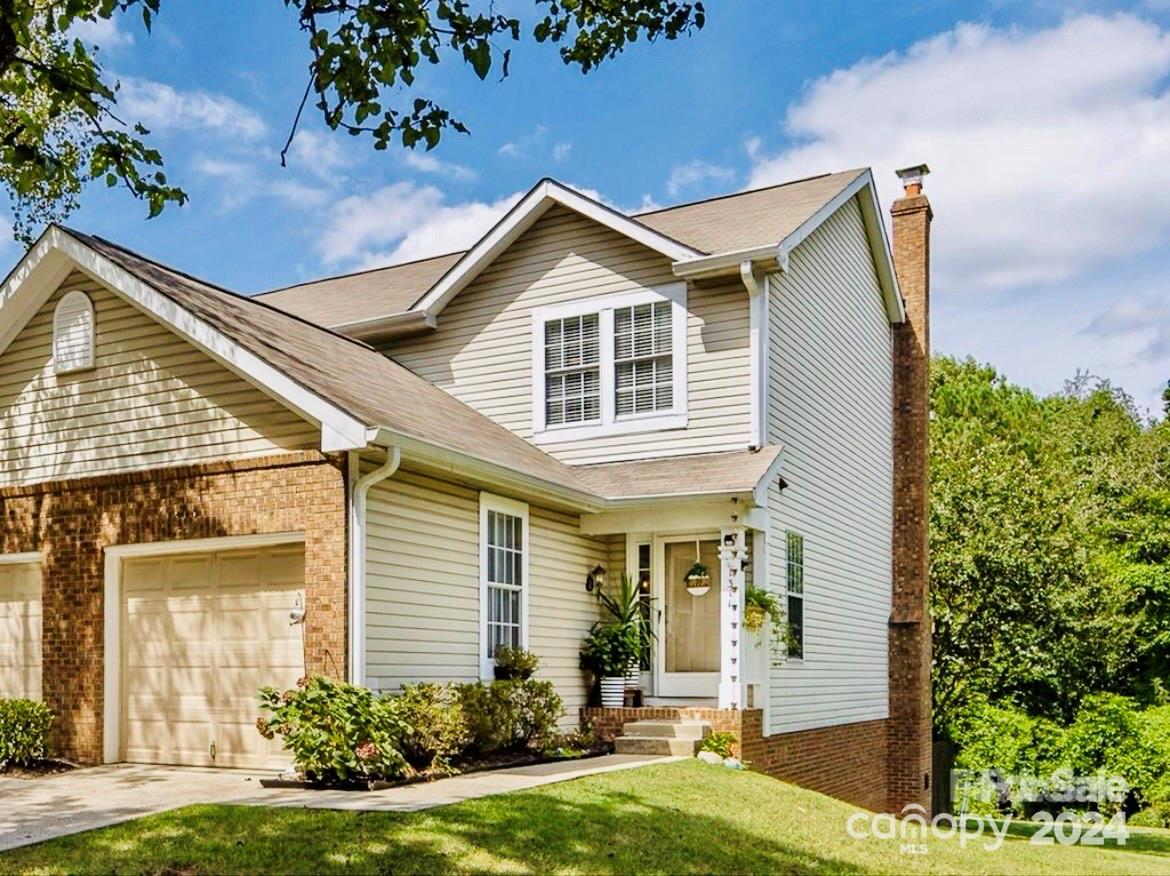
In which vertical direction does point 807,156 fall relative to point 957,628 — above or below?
above

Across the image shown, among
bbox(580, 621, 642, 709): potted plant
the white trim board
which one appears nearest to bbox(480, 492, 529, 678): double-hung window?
bbox(580, 621, 642, 709): potted plant

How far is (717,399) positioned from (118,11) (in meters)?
8.07

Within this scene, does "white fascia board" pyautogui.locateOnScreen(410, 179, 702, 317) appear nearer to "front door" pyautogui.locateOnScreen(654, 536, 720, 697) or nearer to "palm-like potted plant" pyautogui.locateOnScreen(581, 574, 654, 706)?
"front door" pyautogui.locateOnScreen(654, 536, 720, 697)

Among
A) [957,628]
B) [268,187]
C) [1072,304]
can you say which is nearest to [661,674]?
[957,628]

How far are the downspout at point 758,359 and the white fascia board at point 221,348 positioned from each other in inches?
224

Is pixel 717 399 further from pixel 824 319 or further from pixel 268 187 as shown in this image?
pixel 268 187

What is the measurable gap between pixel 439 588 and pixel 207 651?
2.45 m

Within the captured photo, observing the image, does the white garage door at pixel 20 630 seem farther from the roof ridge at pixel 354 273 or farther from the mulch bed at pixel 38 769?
the roof ridge at pixel 354 273

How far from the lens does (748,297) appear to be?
15.4 meters

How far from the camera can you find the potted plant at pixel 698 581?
1473cm

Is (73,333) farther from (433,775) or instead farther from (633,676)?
(633,676)

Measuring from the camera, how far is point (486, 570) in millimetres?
13398

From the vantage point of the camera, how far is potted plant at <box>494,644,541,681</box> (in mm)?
13344

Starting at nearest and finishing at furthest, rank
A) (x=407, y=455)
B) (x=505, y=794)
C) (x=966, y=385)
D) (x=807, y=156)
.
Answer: (x=505, y=794), (x=407, y=455), (x=807, y=156), (x=966, y=385)
